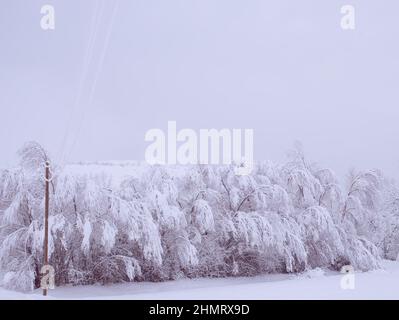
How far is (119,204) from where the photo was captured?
12.5 metres

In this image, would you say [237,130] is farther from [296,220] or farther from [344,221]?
[344,221]

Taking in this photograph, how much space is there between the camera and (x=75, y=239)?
40.3ft

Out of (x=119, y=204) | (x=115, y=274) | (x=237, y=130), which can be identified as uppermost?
(x=237, y=130)

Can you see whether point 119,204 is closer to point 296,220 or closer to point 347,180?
point 296,220

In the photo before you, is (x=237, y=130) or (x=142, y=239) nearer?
(x=237, y=130)

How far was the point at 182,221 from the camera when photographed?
13547 mm

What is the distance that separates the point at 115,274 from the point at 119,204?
5.56ft

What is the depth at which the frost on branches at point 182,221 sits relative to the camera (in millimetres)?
11977

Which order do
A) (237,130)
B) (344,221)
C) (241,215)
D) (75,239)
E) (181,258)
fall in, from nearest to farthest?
(237,130) → (75,239) → (181,258) → (241,215) → (344,221)

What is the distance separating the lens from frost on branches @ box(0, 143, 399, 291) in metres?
12.0
